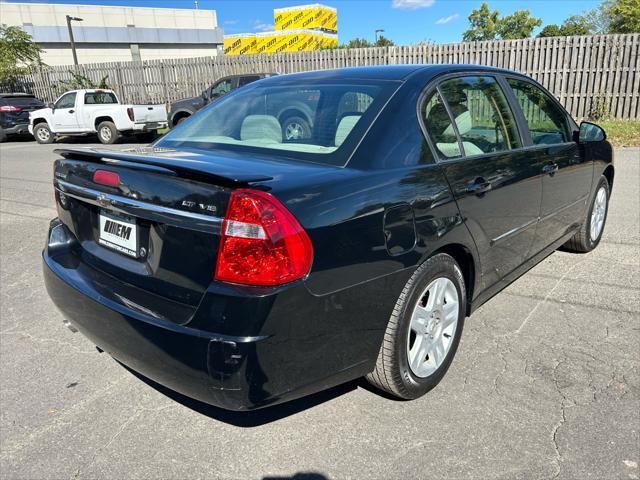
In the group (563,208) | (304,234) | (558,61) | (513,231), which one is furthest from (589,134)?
(558,61)

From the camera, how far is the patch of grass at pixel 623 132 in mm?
11750

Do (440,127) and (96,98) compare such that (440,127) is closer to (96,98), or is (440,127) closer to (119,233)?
(119,233)

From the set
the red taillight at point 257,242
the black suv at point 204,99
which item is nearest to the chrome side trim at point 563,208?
the red taillight at point 257,242

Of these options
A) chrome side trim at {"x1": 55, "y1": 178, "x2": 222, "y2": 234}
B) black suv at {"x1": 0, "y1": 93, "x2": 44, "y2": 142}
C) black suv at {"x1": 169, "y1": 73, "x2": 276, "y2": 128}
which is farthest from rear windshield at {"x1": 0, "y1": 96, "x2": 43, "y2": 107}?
chrome side trim at {"x1": 55, "y1": 178, "x2": 222, "y2": 234}

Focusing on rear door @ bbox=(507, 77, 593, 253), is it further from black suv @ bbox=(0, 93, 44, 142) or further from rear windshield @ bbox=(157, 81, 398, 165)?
black suv @ bbox=(0, 93, 44, 142)

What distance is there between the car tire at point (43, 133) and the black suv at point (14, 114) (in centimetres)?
159

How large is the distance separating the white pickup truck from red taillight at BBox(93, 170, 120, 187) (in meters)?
14.2

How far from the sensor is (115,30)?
190 feet

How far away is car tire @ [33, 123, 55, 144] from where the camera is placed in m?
18.1

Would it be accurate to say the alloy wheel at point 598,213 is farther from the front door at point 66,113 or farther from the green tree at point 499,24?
the green tree at point 499,24

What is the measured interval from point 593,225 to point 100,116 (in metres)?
15.2

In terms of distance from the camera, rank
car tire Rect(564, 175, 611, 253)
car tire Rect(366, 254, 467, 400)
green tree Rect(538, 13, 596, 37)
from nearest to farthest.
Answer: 1. car tire Rect(366, 254, 467, 400)
2. car tire Rect(564, 175, 611, 253)
3. green tree Rect(538, 13, 596, 37)

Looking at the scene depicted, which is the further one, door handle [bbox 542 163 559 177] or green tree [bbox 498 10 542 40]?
green tree [bbox 498 10 542 40]

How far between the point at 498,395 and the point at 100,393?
85.5 inches
